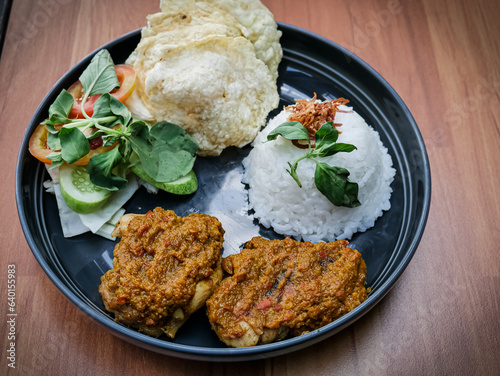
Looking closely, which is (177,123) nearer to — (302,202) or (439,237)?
(302,202)

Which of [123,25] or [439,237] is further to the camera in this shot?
[123,25]

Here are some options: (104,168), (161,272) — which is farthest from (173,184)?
(161,272)

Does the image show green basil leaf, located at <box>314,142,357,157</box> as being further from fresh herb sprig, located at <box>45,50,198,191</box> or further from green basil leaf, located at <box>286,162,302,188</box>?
fresh herb sprig, located at <box>45,50,198,191</box>

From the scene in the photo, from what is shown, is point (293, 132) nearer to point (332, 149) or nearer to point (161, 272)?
point (332, 149)

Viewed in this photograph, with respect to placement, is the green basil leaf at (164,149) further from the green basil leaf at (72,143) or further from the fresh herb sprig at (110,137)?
the green basil leaf at (72,143)

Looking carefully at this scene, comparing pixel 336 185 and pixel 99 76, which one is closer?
pixel 336 185

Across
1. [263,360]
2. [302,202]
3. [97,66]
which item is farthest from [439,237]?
[97,66]
